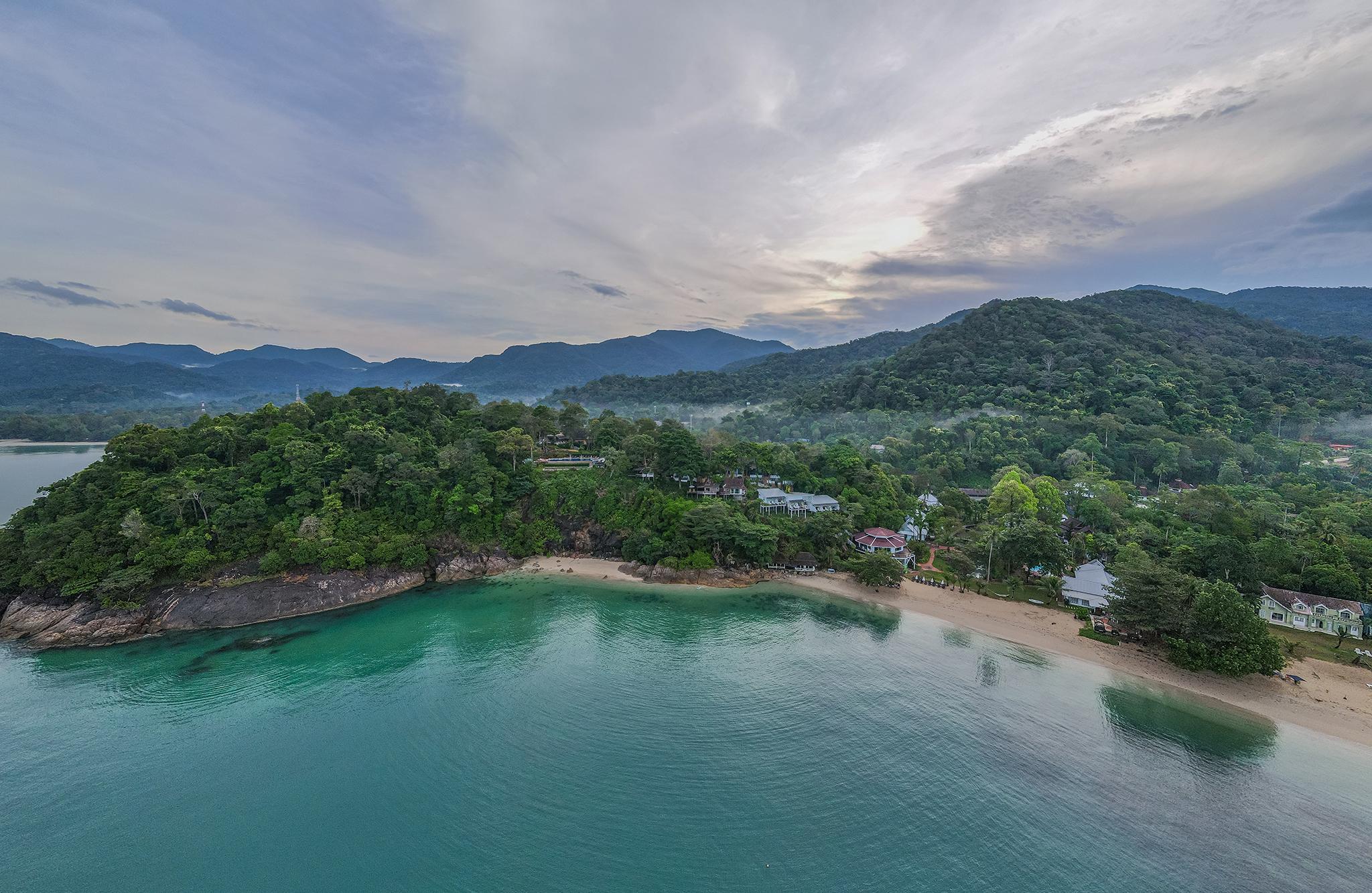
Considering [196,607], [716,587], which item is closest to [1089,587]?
[716,587]

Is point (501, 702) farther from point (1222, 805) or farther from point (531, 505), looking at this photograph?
point (1222, 805)

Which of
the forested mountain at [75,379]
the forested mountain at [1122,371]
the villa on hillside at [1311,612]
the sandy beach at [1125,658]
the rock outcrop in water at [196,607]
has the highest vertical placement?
the forested mountain at [1122,371]

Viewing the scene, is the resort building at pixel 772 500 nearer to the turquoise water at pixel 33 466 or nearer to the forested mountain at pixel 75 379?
the turquoise water at pixel 33 466

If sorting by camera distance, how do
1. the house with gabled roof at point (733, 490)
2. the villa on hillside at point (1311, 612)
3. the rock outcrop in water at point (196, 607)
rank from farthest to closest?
the house with gabled roof at point (733, 490) < the rock outcrop in water at point (196, 607) < the villa on hillside at point (1311, 612)

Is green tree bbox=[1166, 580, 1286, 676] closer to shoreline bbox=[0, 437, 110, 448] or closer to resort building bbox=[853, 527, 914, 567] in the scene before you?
resort building bbox=[853, 527, 914, 567]

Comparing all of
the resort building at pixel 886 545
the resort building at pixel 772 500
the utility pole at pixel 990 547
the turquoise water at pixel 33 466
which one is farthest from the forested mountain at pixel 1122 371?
the turquoise water at pixel 33 466

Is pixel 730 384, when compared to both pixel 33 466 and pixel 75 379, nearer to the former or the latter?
pixel 33 466

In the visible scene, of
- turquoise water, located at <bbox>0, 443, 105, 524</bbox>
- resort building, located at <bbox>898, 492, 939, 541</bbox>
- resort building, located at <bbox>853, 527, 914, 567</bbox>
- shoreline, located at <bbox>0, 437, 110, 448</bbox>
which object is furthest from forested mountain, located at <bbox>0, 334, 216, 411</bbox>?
resort building, located at <bbox>898, 492, 939, 541</bbox>
